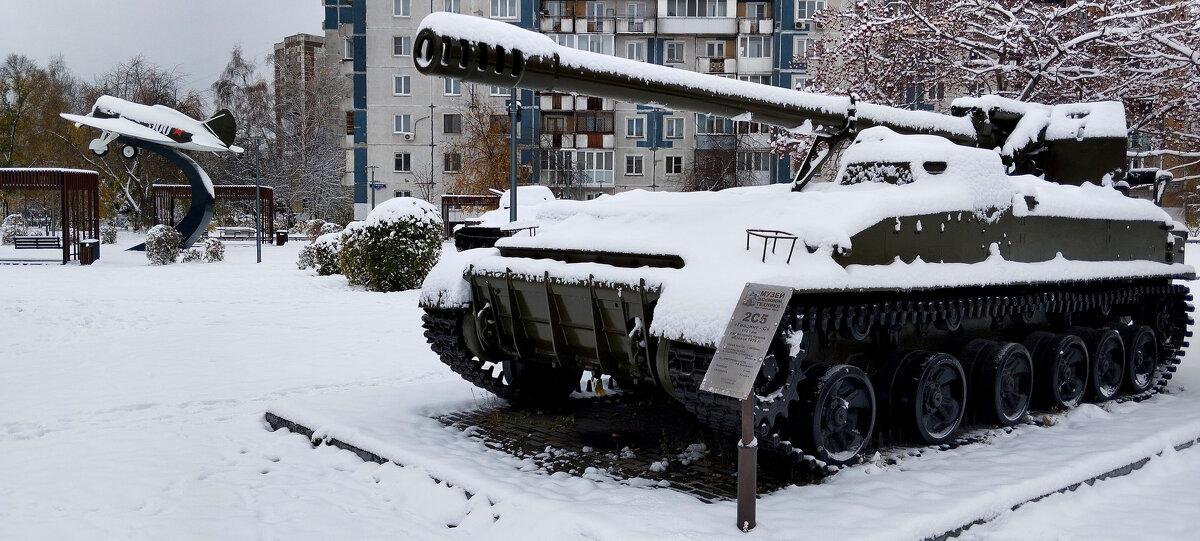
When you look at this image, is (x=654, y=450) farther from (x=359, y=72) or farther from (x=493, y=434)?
(x=359, y=72)

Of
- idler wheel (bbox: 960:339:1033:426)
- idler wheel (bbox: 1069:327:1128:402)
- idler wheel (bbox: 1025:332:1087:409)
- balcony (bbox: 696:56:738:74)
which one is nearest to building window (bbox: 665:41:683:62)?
balcony (bbox: 696:56:738:74)

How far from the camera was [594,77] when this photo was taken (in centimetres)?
481

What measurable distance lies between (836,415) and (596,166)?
3555 centimetres

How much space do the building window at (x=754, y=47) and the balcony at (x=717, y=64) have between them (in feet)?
1.77

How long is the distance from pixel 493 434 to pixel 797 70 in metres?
31.5

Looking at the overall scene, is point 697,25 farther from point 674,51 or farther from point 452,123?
point 452,123

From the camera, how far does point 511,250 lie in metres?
6.28

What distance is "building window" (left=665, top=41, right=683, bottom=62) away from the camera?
1567 inches

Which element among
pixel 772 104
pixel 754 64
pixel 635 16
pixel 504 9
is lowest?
pixel 772 104

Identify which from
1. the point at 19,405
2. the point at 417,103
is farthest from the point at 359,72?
the point at 19,405

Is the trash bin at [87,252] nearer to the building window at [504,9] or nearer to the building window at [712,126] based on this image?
the building window at [504,9]

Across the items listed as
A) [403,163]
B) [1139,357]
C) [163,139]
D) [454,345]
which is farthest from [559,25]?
[454,345]

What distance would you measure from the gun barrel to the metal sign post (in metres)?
1.27

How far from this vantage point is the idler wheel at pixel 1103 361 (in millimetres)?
7348
